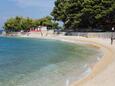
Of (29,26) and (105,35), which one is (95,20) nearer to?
(105,35)

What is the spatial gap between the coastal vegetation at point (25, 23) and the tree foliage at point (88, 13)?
31.8 metres

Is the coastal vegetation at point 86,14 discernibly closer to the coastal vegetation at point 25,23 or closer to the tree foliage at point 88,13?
the tree foliage at point 88,13

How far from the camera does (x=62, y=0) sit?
366ft

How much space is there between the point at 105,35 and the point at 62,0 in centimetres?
3632

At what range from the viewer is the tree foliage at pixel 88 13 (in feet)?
272

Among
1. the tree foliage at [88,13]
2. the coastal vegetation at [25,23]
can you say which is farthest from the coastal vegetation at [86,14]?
the coastal vegetation at [25,23]

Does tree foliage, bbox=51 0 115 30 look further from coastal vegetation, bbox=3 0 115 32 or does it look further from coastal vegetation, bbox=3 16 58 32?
coastal vegetation, bbox=3 16 58 32

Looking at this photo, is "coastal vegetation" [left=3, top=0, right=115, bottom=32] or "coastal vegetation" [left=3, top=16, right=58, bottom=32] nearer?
"coastal vegetation" [left=3, top=0, right=115, bottom=32]

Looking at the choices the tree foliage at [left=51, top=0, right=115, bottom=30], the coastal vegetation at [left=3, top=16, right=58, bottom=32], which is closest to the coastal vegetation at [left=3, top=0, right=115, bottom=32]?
the tree foliage at [left=51, top=0, right=115, bottom=30]

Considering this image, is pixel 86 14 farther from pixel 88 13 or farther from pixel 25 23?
pixel 25 23

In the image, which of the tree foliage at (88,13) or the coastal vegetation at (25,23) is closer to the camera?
the tree foliage at (88,13)

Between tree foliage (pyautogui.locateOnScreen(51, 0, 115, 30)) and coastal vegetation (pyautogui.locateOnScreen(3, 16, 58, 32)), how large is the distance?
31.8 meters

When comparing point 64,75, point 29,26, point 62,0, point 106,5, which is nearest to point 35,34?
point 29,26

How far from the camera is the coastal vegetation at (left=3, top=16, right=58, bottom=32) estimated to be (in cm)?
13800
